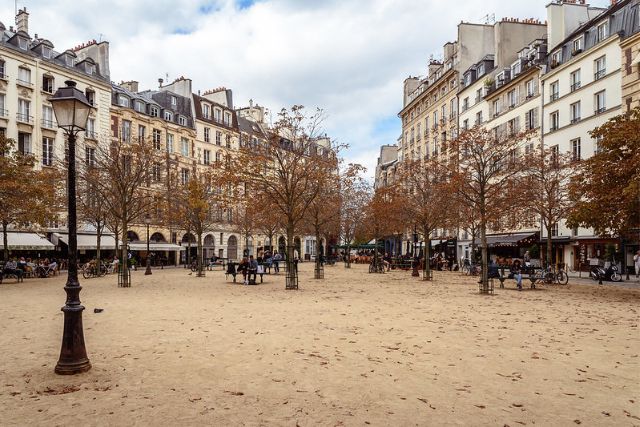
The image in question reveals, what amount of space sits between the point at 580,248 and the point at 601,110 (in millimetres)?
9392

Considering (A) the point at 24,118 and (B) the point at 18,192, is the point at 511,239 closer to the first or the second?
(B) the point at 18,192

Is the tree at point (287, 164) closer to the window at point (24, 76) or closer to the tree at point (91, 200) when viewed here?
the tree at point (91, 200)

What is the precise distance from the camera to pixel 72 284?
A: 22.9ft

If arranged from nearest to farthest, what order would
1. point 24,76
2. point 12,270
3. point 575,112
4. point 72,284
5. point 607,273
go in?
point 72,284
point 12,270
point 607,273
point 575,112
point 24,76

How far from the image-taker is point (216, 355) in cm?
787

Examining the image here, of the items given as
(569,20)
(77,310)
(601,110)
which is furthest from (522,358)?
(569,20)

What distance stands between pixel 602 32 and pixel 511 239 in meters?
Answer: 16.1

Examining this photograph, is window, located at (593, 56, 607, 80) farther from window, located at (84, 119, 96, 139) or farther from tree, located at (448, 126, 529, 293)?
window, located at (84, 119, 96, 139)

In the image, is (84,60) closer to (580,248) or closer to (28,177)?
(28,177)

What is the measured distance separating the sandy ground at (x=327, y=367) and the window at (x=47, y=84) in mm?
33374

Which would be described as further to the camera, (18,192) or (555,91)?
(555,91)

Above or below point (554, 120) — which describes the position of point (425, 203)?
below

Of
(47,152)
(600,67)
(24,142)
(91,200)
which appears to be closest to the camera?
(600,67)

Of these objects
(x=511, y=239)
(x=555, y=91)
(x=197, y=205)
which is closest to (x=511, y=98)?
(x=555, y=91)
